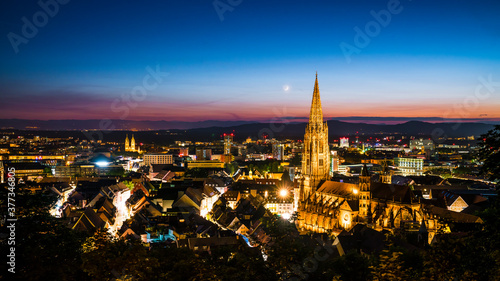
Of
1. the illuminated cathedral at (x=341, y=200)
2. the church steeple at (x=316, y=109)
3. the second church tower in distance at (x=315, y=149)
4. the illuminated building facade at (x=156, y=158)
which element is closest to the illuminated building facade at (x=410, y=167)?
the second church tower in distance at (x=315, y=149)

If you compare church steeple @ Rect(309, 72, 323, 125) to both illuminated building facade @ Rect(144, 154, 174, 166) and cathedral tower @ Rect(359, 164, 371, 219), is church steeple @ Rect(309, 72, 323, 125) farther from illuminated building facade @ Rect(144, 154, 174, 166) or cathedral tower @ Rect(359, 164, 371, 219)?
illuminated building facade @ Rect(144, 154, 174, 166)

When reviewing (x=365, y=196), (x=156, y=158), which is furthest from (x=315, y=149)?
(x=156, y=158)

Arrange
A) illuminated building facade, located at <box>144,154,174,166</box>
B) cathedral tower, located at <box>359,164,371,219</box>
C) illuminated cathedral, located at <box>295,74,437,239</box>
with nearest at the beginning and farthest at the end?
illuminated cathedral, located at <box>295,74,437,239</box>
cathedral tower, located at <box>359,164,371,219</box>
illuminated building facade, located at <box>144,154,174,166</box>

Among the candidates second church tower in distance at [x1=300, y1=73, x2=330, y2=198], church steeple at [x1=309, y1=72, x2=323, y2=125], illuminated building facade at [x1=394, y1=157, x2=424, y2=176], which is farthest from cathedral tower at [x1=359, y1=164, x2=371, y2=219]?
illuminated building facade at [x1=394, y1=157, x2=424, y2=176]

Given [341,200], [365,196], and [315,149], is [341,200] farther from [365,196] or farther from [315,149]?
[315,149]

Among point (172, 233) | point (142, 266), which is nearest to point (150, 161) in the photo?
point (172, 233)

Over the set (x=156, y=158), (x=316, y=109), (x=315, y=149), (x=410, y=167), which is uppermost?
(x=316, y=109)

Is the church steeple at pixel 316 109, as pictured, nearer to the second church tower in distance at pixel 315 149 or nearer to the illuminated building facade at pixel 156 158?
the second church tower in distance at pixel 315 149

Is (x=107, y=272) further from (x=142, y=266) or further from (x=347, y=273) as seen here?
(x=347, y=273)

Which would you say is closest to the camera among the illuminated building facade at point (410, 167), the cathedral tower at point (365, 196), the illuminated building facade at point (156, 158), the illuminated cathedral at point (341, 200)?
the illuminated cathedral at point (341, 200)
